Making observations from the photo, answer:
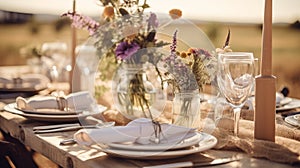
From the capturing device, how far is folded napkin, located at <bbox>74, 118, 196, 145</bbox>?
3.67 ft

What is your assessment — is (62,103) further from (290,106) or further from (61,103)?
(290,106)

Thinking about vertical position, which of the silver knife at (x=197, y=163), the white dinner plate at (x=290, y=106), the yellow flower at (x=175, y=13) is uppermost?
the yellow flower at (x=175, y=13)

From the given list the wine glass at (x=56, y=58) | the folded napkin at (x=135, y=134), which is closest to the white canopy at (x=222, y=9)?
the wine glass at (x=56, y=58)

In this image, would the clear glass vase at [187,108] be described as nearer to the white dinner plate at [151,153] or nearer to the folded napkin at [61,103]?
the white dinner plate at [151,153]

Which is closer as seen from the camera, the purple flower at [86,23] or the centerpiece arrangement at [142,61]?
the centerpiece arrangement at [142,61]

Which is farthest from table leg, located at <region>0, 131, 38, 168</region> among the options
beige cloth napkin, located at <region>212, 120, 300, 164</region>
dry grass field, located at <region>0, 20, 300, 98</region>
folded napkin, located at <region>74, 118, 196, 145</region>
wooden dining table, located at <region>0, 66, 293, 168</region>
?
dry grass field, located at <region>0, 20, 300, 98</region>

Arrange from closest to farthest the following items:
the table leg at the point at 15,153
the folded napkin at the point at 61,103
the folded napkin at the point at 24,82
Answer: the table leg at the point at 15,153 → the folded napkin at the point at 61,103 → the folded napkin at the point at 24,82

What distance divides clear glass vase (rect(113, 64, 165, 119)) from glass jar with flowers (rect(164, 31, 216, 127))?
0.12 m

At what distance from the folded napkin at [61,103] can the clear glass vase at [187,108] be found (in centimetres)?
45

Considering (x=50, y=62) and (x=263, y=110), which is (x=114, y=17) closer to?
(x=263, y=110)

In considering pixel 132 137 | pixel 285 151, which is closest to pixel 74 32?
pixel 132 137

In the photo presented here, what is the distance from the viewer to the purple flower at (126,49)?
1375 mm

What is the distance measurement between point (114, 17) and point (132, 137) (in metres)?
0.46

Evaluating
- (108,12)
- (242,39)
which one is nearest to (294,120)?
(108,12)
